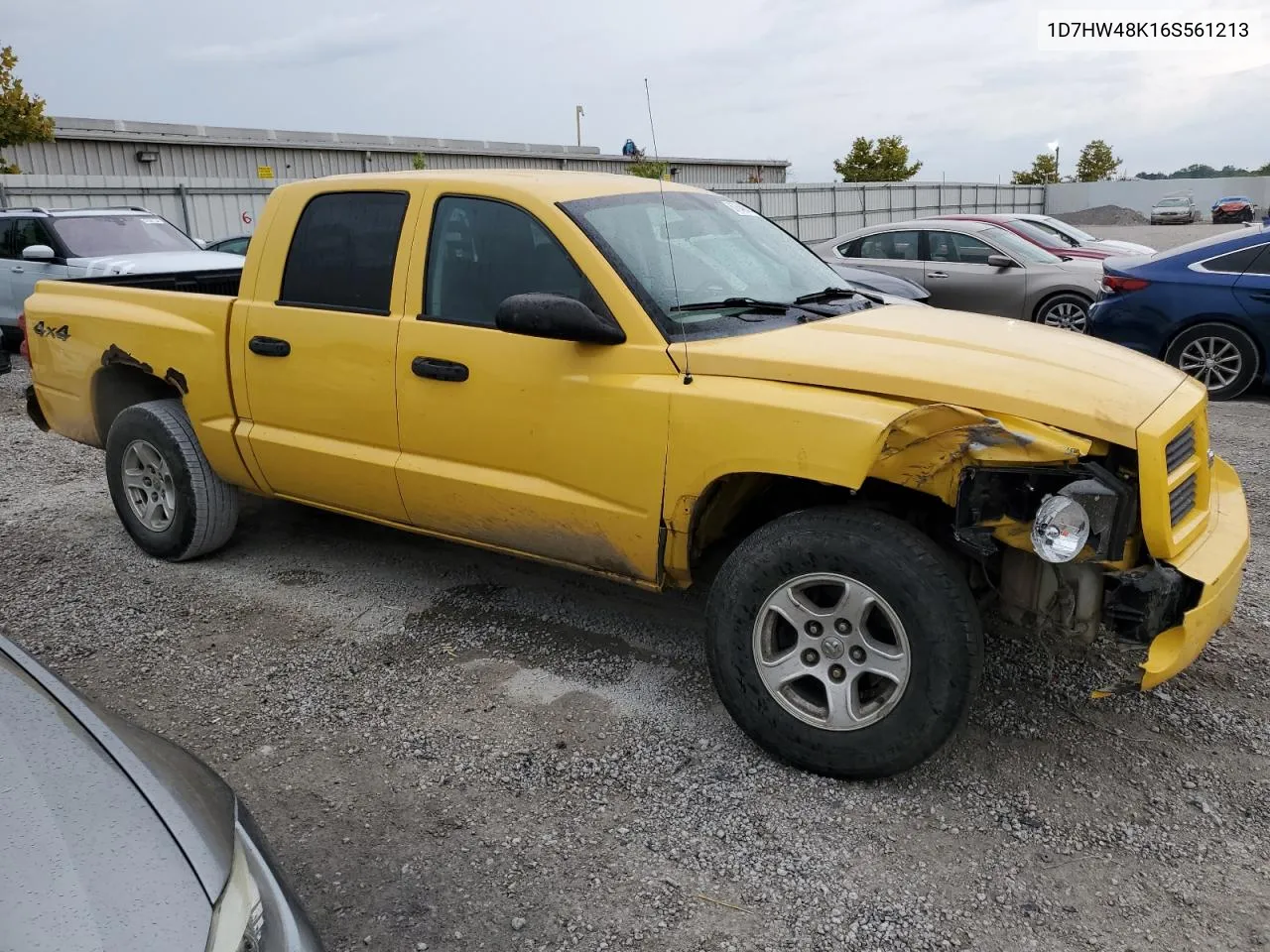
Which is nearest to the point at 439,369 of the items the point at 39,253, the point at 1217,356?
the point at 1217,356

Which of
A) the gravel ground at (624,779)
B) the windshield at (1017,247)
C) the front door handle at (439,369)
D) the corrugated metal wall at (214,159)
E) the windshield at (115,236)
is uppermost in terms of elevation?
the corrugated metal wall at (214,159)

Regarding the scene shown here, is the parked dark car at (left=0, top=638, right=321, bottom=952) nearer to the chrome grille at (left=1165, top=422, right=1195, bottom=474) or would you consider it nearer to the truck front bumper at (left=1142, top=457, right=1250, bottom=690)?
the truck front bumper at (left=1142, top=457, right=1250, bottom=690)

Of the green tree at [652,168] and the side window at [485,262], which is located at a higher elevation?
the green tree at [652,168]

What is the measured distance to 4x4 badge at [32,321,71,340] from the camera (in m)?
5.34

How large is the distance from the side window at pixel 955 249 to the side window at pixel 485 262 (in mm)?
8883

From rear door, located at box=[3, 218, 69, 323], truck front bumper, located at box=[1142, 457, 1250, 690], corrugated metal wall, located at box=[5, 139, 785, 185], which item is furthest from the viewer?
corrugated metal wall, located at box=[5, 139, 785, 185]

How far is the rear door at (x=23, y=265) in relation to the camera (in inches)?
425

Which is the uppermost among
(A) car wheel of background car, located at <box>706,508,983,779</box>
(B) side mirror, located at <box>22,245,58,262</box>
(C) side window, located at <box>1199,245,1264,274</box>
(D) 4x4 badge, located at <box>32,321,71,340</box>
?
(B) side mirror, located at <box>22,245,58,262</box>

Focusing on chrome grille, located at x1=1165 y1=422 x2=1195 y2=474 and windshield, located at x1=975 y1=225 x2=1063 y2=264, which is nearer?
chrome grille, located at x1=1165 y1=422 x2=1195 y2=474

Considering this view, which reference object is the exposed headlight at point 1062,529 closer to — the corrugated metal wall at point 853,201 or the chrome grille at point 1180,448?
the chrome grille at point 1180,448

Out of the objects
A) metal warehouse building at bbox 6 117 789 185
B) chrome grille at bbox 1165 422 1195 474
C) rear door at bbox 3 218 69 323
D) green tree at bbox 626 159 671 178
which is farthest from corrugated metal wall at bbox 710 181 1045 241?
chrome grille at bbox 1165 422 1195 474

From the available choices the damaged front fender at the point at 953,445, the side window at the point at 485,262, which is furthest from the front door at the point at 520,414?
the damaged front fender at the point at 953,445

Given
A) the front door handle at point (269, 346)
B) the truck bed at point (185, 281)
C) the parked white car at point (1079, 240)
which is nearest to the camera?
the front door handle at point (269, 346)

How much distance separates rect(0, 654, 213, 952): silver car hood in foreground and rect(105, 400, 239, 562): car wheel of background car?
3.06m
